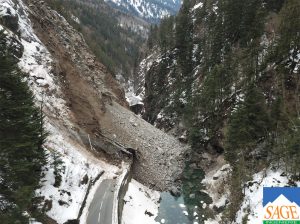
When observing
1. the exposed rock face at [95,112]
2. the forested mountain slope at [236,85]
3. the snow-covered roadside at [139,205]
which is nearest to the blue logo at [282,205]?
the forested mountain slope at [236,85]

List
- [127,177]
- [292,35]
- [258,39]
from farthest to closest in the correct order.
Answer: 1. [258,39]
2. [292,35]
3. [127,177]

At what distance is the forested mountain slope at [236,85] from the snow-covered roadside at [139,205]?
11.5 meters

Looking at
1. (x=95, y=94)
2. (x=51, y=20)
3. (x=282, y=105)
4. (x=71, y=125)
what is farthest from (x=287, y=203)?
(x=51, y=20)

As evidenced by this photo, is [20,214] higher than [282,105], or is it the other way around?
[282,105]

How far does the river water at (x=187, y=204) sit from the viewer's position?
48.1 metres

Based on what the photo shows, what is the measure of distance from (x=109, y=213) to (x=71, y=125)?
63.9 feet

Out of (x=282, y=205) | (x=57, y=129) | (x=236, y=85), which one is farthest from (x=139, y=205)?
(x=282, y=205)

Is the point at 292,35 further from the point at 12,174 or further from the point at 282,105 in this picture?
the point at 12,174

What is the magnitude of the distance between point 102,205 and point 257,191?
57.9 feet

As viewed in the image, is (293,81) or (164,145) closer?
(293,81)

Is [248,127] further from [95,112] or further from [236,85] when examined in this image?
[95,112]

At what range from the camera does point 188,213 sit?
50.5m

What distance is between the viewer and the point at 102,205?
4253 cm

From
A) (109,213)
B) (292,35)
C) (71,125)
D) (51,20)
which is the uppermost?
(51,20)
